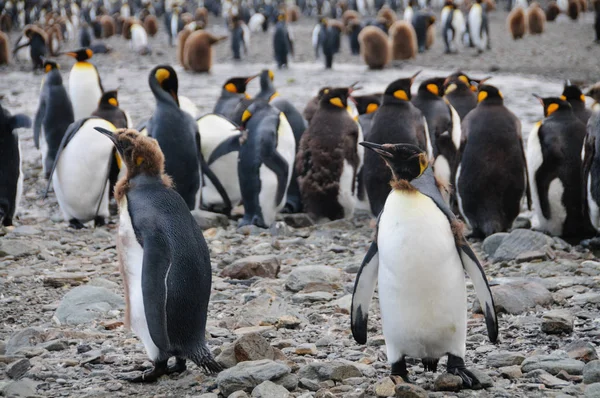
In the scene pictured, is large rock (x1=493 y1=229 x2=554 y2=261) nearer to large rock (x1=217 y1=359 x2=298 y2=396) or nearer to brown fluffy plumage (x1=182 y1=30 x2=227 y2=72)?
large rock (x1=217 y1=359 x2=298 y2=396)

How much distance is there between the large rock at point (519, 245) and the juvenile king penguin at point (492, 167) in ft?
2.00

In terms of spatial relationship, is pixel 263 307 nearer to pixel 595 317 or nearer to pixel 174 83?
pixel 595 317

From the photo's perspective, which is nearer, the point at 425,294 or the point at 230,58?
the point at 425,294

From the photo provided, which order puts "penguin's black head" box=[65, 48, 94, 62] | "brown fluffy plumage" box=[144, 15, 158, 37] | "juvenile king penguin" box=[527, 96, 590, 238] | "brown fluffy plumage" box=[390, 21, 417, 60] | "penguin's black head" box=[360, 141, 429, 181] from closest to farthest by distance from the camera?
"penguin's black head" box=[360, 141, 429, 181] → "juvenile king penguin" box=[527, 96, 590, 238] → "penguin's black head" box=[65, 48, 94, 62] → "brown fluffy plumage" box=[390, 21, 417, 60] → "brown fluffy plumage" box=[144, 15, 158, 37]

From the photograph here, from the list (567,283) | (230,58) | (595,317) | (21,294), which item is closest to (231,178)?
(21,294)

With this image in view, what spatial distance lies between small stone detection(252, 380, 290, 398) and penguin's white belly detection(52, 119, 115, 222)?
4.02 metres

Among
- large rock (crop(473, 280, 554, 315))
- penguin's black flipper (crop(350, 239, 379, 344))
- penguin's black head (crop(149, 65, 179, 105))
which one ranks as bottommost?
large rock (crop(473, 280, 554, 315))

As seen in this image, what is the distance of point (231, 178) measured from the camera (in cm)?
744

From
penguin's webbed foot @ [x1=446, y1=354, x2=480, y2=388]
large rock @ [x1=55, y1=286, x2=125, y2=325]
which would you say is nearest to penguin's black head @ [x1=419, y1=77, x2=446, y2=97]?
large rock @ [x1=55, y1=286, x2=125, y2=325]

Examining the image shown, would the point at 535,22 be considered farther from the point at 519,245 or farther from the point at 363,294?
the point at 363,294

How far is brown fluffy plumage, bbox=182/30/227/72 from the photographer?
18484mm

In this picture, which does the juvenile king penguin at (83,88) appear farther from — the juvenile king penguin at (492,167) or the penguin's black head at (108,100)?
the juvenile king penguin at (492,167)

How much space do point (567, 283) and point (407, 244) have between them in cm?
181

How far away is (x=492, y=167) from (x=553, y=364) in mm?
2995
